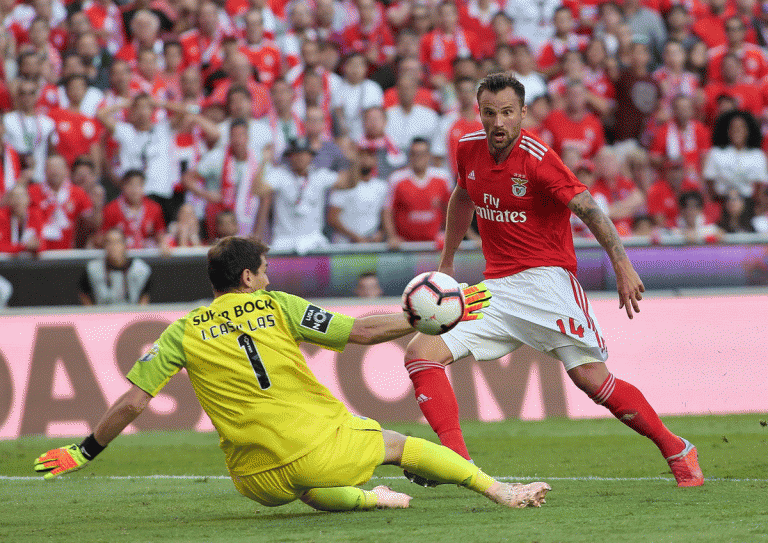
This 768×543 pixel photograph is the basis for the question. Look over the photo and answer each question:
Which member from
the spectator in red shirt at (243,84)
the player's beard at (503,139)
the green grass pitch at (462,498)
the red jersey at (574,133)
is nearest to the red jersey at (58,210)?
the spectator in red shirt at (243,84)

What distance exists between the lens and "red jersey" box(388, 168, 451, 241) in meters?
11.4

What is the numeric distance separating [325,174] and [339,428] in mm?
6941

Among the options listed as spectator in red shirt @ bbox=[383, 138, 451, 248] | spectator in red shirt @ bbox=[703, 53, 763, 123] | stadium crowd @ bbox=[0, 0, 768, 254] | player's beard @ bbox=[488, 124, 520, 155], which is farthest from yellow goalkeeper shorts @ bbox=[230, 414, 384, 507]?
spectator in red shirt @ bbox=[703, 53, 763, 123]

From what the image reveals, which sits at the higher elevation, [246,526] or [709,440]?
[246,526]

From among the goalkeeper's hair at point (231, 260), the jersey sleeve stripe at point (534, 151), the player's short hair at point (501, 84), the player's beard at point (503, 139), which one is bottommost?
the goalkeeper's hair at point (231, 260)

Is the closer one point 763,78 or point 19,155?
point 19,155

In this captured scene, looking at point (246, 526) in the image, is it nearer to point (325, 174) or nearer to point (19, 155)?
point (325, 174)

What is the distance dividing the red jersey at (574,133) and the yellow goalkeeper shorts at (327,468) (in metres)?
8.03

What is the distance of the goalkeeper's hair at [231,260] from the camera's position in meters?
4.91

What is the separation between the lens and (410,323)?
4.75m

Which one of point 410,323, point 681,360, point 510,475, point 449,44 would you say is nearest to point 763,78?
point 449,44

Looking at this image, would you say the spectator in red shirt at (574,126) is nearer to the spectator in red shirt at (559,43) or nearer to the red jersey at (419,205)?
the spectator in red shirt at (559,43)

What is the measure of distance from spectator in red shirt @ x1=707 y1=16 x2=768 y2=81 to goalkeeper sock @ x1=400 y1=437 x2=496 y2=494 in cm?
1051

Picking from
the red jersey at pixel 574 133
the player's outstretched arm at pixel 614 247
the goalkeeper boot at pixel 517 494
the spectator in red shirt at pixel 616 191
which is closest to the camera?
the goalkeeper boot at pixel 517 494
